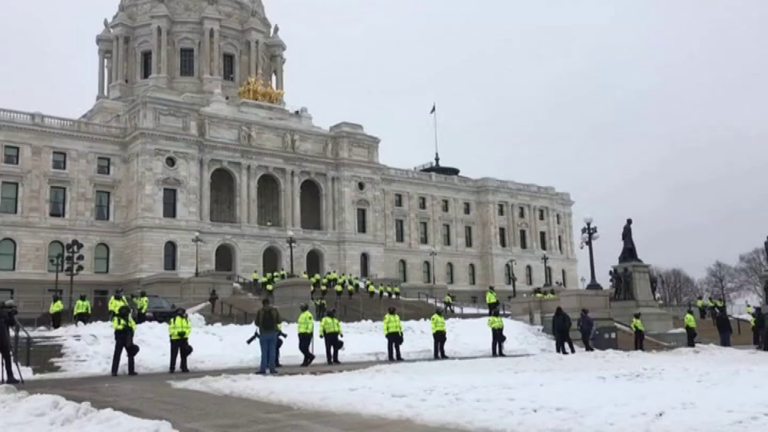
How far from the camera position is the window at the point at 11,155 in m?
49.8

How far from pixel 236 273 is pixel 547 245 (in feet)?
137

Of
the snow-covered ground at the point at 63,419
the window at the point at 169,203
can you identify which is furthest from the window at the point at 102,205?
the snow-covered ground at the point at 63,419

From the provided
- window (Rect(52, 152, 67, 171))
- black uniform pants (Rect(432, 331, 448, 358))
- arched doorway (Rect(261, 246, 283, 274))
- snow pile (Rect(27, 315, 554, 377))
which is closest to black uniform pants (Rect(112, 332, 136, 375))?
snow pile (Rect(27, 315, 554, 377))

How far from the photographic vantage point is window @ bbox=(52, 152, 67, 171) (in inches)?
2039

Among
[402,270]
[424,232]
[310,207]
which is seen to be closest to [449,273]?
[424,232]

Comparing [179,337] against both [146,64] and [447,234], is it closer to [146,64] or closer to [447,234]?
[146,64]

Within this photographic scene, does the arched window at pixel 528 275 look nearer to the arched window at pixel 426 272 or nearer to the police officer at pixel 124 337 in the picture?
the arched window at pixel 426 272

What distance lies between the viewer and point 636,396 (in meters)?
9.72

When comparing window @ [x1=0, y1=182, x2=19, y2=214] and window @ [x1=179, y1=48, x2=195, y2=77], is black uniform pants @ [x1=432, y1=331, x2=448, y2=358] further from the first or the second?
window @ [x1=179, y1=48, x2=195, y2=77]

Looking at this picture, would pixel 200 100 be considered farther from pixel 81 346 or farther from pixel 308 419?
pixel 308 419

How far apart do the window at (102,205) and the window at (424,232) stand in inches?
1266

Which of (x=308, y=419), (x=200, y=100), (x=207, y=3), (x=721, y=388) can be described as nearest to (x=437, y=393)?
(x=308, y=419)

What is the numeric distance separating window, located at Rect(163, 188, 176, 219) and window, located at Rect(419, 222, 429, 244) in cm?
2855

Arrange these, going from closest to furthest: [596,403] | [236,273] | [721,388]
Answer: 1. [596,403]
2. [721,388]
3. [236,273]
